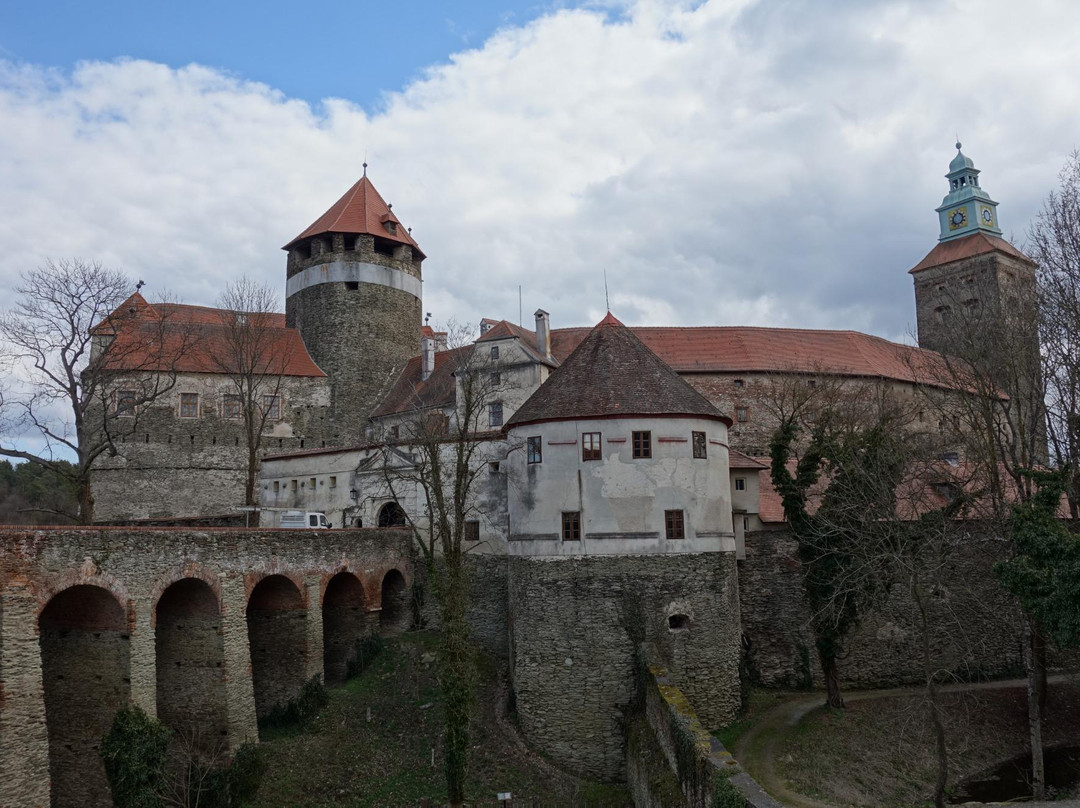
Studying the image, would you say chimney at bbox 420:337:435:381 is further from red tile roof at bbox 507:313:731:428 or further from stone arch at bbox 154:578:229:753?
stone arch at bbox 154:578:229:753

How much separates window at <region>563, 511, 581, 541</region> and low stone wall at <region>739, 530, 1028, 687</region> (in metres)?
7.97

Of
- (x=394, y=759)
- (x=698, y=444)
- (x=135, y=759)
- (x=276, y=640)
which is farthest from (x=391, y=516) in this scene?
(x=135, y=759)

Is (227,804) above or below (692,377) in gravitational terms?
below

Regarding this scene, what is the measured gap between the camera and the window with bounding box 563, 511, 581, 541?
22.9 metres

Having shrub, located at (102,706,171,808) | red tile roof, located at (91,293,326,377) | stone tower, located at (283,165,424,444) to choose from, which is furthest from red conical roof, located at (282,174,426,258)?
shrub, located at (102,706,171,808)

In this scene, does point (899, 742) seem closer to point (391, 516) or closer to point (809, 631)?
point (809, 631)

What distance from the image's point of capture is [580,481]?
23.1 meters

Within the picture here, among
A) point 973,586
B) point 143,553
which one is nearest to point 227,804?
point 143,553

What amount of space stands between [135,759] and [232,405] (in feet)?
76.8

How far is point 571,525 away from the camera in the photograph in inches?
904

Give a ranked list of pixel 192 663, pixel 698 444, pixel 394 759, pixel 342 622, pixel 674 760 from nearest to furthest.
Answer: pixel 674 760
pixel 192 663
pixel 394 759
pixel 698 444
pixel 342 622

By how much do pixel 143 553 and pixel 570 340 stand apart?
75.4ft

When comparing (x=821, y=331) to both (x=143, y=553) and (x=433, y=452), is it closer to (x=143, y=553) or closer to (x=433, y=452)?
(x=433, y=452)

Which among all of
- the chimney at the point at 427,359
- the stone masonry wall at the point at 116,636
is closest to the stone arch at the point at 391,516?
the stone masonry wall at the point at 116,636
